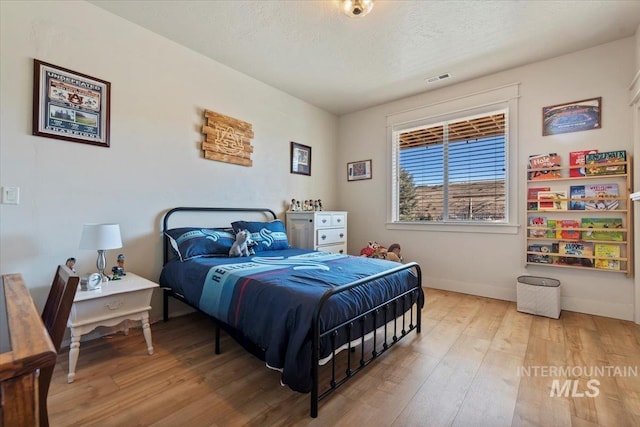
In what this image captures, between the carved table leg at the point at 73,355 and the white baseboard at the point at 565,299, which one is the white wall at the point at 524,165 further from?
the carved table leg at the point at 73,355

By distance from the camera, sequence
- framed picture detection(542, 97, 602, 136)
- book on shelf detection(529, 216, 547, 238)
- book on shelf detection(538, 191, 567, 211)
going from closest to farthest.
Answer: framed picture detection(542, 97, 602, 136)
book on shelf detection(538, 191, 567, 211)
book on shelf detection(529, 216, 547, 238)

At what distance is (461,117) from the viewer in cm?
373

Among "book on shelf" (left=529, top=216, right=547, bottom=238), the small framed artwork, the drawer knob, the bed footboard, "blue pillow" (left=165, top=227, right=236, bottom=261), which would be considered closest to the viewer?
the bed footboard

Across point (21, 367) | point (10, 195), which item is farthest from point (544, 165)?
point (10, 195)

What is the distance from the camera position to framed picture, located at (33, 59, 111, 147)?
6.98 feet

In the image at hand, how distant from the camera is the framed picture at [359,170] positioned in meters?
4.59

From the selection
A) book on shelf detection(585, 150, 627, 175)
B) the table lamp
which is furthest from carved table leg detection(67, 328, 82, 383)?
book on shelf detection(585, 150, 627, 175)

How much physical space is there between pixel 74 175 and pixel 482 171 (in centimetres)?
420

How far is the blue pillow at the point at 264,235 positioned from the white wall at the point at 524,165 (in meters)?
1.77

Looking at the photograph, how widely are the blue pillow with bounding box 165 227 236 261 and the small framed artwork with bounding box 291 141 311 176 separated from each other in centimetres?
171

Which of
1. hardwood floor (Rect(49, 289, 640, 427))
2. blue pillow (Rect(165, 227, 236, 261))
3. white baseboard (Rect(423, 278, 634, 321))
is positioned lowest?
hardwood floor (Rect(49, 289, 640, 427))

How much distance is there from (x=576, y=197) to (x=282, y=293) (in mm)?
3142

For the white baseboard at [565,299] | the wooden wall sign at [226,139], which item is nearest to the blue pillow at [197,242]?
the wooden wall sign at [226,139]

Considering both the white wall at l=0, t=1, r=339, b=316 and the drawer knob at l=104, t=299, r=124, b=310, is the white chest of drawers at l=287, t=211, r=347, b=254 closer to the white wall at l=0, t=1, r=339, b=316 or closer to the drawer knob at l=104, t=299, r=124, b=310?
the white wall at l=0, t=1, r=339, b=316
